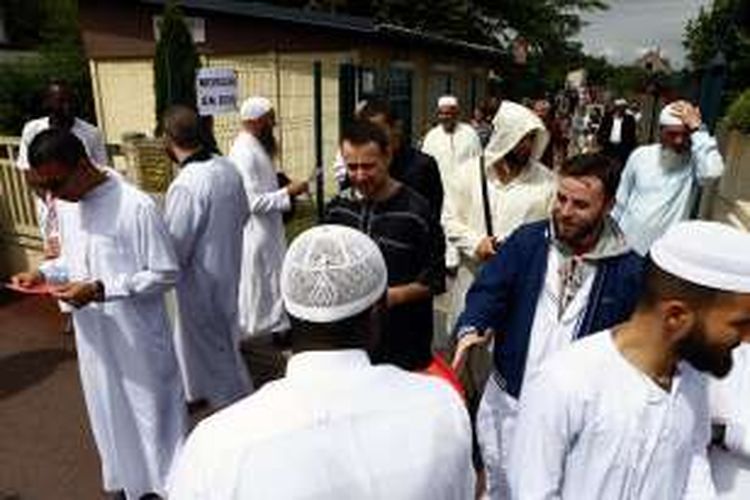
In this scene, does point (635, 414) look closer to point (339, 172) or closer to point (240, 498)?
point (240, 498)

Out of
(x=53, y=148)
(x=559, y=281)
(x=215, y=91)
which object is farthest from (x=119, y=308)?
(x=215, y=91)

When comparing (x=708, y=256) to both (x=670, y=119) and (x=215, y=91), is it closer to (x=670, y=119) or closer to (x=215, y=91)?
(x=670, y=119)

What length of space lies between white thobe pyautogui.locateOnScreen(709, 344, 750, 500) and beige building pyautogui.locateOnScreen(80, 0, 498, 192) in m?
9.05

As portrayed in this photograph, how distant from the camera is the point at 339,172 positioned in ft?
18.2

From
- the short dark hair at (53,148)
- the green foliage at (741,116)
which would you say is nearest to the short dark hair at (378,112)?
the short dark hair at (53,148)

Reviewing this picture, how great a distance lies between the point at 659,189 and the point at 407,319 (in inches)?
96.1

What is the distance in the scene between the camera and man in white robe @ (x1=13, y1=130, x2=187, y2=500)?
11.3 ft

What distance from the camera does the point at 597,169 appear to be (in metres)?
2.99

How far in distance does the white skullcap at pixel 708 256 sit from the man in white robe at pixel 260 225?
13.4 ft

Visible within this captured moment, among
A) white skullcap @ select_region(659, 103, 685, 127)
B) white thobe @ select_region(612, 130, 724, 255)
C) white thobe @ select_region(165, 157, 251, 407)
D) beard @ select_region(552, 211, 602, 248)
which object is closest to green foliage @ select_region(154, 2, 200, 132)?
white thobe @ select_region(165, 157, 251, 407)

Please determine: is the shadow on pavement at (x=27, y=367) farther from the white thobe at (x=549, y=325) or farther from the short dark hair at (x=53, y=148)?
the white thobe at (x=549, y=325)

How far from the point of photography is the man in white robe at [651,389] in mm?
1844

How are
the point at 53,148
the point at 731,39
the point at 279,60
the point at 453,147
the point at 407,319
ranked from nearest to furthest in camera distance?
1. the point at 53,148
2. the point at 407,319
3. the point at 453,147
4. the point at 279,60
5. the point at 731,39

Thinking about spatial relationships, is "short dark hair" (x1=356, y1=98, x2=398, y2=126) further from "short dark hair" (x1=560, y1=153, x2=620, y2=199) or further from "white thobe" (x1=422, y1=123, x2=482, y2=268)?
"white thobe" (x1=422, y1=123, x2=482, y2=268)
